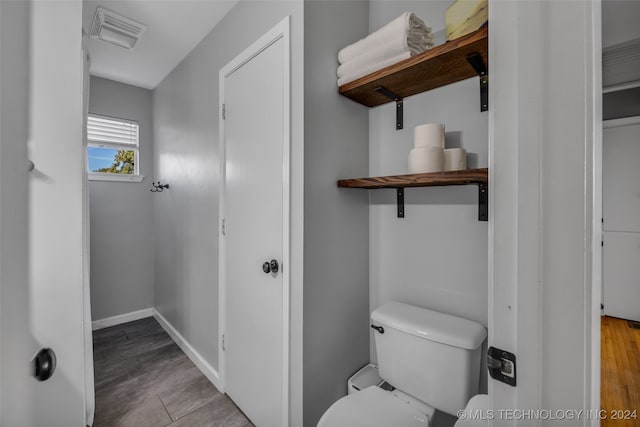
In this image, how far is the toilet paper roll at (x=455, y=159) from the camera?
1122 millimetres

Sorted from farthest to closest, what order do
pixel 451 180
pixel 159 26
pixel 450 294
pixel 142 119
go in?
pixel 142 119
pixel 159 26
pixel 450 294
pixel 451 180

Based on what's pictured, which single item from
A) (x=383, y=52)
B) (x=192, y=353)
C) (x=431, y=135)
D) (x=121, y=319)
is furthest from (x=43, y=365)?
(x=121, y=319)

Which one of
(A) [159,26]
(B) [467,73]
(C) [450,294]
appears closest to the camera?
(B) [467,73]

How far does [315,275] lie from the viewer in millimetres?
1270

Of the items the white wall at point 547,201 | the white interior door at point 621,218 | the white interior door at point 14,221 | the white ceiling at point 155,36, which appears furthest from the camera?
the white ceiling at point 155,36

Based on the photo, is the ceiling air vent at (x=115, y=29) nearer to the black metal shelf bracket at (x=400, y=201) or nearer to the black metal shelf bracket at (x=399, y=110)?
the black metal shelf bracket at (x=399, y=110)

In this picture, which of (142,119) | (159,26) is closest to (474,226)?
(159,26)

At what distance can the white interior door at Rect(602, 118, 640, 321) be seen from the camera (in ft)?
3.52

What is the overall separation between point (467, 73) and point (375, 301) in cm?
115

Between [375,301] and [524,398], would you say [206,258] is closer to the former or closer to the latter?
[375,301]

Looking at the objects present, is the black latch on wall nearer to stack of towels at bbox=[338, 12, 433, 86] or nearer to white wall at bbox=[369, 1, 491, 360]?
white wall at bbox=[369, 1, 491, 360]

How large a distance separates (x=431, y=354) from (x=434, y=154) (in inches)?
31.3

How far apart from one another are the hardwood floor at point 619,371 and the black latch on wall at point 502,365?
0.80 metres

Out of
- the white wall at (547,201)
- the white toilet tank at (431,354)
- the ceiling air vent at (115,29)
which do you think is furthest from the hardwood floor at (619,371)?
the ceiling air vent at (115,29)
